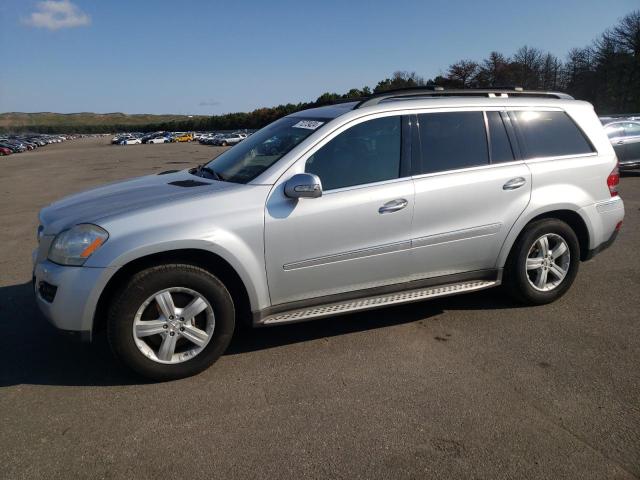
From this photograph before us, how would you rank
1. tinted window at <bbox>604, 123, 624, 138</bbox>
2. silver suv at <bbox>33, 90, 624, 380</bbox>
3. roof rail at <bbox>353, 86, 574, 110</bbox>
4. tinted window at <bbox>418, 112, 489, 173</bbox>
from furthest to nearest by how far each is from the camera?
1. tinted window at <bbox>604, 123, 624, 138</bbox>
2. roof rail at <bbox>353, 86, 574, 110</bbox>
3. tinted window at <bbox>418, 112, 489, 173</bbox>
4. silver suv at <bbox>33, 90, 624, 380</bbox>

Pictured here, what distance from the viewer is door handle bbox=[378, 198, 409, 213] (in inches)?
152

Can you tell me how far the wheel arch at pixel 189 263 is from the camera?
11.1ft

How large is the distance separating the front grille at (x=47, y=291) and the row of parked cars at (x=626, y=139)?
547 inches

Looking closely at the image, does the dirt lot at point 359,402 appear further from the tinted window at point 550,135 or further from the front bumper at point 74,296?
the tinted window at point 550,135

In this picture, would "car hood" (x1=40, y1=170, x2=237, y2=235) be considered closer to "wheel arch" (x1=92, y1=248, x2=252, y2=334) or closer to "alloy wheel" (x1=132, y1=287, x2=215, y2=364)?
"wheel arch" (x1=92, y1=248, x2=252, y2=334)

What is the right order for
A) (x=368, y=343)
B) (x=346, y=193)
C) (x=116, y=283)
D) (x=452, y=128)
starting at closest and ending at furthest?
(x=116, y=283)
(x=346, y=193)
(x=368, y=343)
(x=452, y=128)

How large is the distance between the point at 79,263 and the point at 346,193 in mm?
1830

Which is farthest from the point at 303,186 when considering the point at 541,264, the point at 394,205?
the point at 541,264

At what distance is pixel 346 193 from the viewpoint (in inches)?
149

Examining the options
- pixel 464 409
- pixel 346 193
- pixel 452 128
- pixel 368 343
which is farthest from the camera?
pixel 452 128

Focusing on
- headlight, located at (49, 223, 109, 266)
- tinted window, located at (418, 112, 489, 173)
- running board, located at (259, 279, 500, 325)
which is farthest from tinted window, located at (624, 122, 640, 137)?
headlight, located at (49, 223, 109, 266)

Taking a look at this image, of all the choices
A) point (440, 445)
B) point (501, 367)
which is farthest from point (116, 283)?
point (501, 367)

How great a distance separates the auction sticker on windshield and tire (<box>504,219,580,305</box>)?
201 cm

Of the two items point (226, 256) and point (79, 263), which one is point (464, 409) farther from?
point (79, 263)
